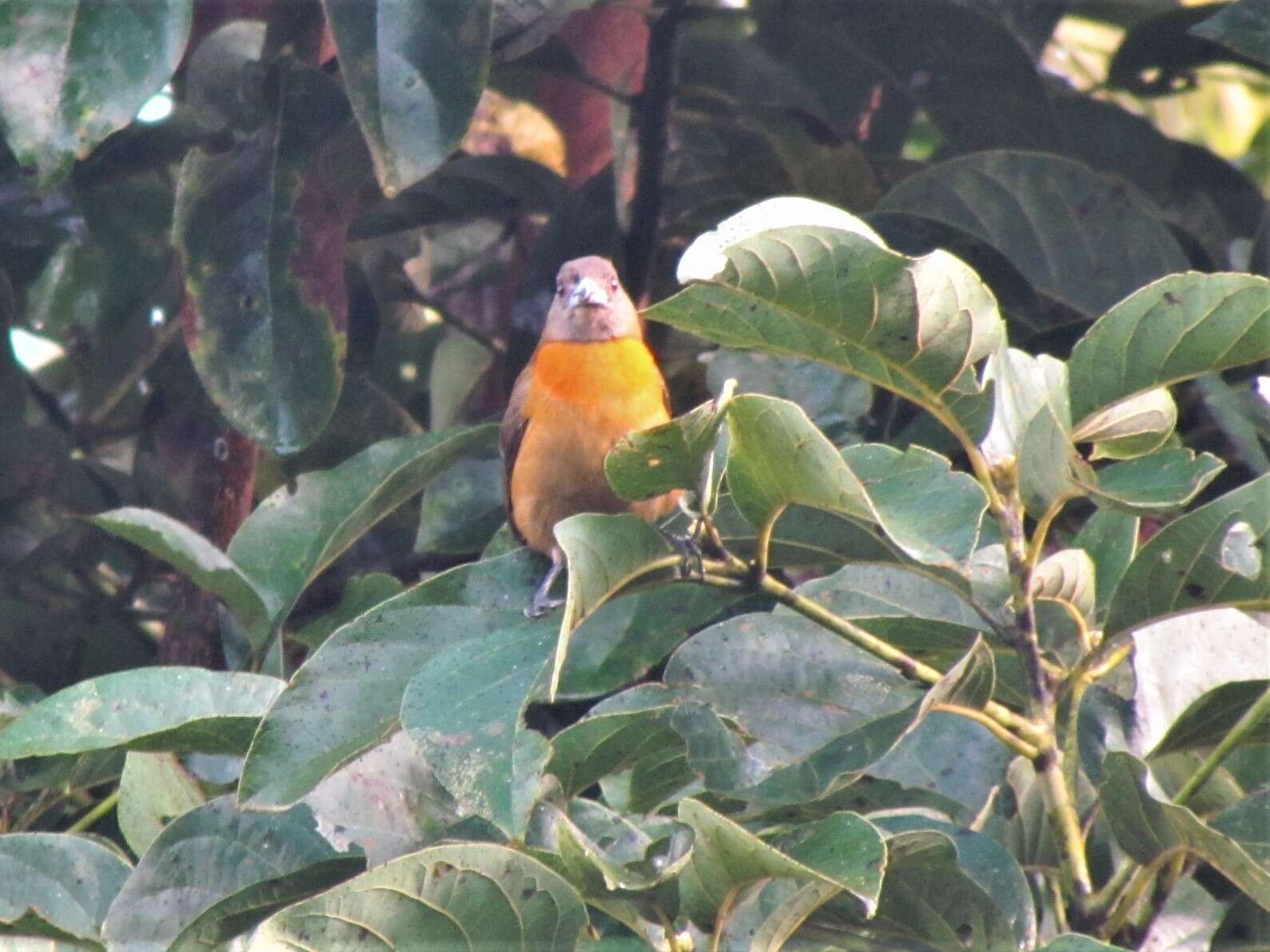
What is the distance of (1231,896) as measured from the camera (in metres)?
2.09

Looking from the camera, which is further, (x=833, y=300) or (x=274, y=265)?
(x=274, y=265)

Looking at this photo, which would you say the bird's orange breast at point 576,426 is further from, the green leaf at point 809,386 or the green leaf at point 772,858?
the green leaf at point 772,858

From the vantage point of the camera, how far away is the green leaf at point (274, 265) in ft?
7.84

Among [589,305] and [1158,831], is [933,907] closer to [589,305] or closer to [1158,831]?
[1158,831]

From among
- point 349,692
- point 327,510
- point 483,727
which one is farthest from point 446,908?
point 327,510

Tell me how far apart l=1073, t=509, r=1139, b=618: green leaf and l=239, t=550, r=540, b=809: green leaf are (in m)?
0.72

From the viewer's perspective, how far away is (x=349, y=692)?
1600mm

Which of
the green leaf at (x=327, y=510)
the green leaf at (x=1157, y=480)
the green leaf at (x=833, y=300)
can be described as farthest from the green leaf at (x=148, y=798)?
the green leaf at (x=1157, y=480)

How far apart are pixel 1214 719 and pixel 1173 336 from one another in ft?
1.47

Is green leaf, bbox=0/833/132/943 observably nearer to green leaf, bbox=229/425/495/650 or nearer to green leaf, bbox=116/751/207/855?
green leaf, bbox=116/751/207/855

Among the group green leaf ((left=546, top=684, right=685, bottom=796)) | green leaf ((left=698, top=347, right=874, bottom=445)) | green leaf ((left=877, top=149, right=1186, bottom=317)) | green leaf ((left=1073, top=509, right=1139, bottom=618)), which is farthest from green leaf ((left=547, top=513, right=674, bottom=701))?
green leaf ((left=877, top=149, right=1186, bottom=317))

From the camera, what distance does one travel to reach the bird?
8.84 feet

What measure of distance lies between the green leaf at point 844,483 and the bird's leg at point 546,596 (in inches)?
13.0

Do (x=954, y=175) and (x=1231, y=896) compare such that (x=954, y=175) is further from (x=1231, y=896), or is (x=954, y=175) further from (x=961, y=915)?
(x=961, y=915)
